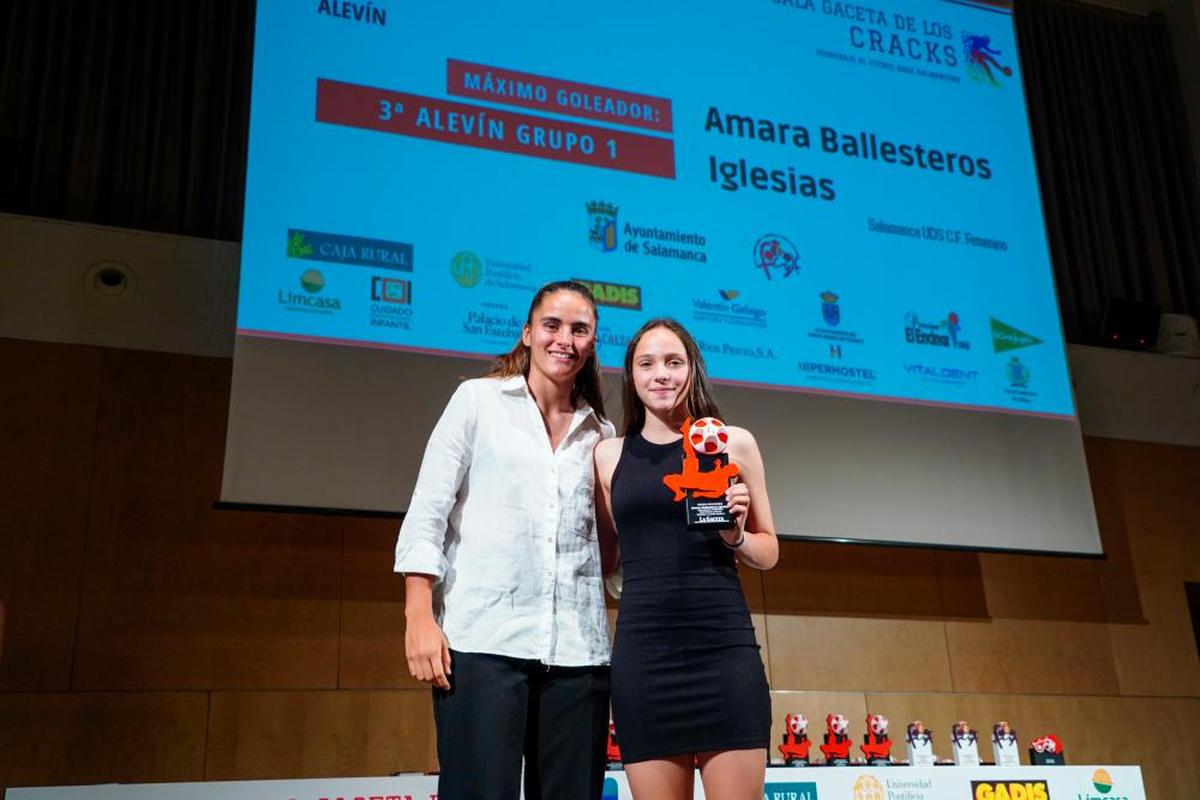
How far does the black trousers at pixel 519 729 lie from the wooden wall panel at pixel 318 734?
1885mm

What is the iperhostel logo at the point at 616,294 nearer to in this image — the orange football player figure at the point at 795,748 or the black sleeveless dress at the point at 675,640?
the orange football player figure at the point at 795,748

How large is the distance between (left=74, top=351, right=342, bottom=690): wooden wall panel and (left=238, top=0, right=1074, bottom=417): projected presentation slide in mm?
678

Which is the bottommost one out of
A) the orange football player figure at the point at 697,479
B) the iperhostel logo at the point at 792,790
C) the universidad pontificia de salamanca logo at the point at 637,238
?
the iperhostel logo at the point at 792,790

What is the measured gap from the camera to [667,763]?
1.73 m

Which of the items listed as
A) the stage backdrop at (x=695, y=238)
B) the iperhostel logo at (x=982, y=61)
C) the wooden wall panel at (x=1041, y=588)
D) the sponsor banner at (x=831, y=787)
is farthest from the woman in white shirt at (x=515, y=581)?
the iperhostel logo at (x=982, y=61)

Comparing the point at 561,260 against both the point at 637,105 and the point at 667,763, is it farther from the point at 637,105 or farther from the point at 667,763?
the point at 667,763

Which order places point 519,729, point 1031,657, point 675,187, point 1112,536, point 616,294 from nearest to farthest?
point 519,729 → point 616,294 → point 675,187 → point 1031,657 → point 1112,536

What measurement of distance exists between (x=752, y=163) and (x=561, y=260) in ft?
2.68

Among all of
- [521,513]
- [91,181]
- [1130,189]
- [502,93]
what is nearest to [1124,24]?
[1130,189]

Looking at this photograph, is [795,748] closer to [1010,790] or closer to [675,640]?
[1010,790]

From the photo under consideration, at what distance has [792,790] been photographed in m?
2.92

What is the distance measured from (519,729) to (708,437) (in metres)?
0.51

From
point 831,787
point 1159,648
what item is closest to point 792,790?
point 831,787

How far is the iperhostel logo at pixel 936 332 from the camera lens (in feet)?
12.8
